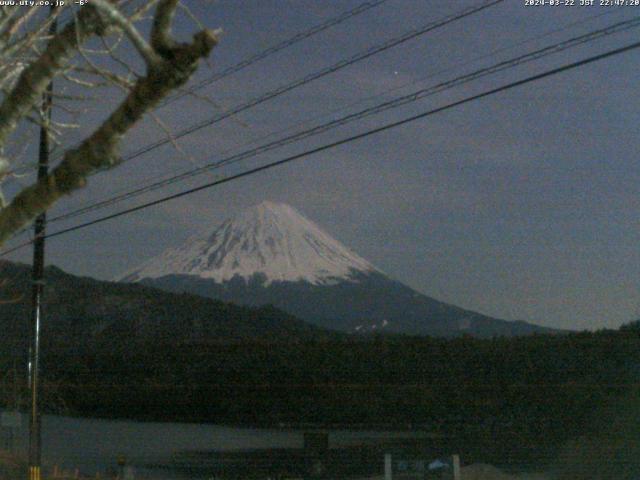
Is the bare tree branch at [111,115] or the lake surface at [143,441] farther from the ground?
the bare tree branch at [111,115]

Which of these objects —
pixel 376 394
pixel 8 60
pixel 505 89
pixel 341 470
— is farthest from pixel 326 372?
pixel 8 60

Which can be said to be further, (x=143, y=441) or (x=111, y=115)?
(x=143, y=441)

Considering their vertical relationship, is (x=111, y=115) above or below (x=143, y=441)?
above

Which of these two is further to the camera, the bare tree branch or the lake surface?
the lake surface

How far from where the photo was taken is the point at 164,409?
27.2 m

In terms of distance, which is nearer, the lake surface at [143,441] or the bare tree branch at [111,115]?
the bare tree branch at [111,115]

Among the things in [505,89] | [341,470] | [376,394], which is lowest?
[341,470]

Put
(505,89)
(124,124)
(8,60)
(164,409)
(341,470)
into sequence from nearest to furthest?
(124,124) → (8,60) → (505,89) → (341,470) → (164,409)

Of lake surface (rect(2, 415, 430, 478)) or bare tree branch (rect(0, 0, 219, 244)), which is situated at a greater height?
bare tree branch (rect(0, 0, 219, 244))

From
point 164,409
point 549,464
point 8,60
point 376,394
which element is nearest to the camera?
point 8,60

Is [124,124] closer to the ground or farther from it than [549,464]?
farther from it

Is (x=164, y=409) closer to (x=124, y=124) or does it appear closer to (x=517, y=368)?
(x=517, y=368)

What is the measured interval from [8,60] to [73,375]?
2349 cm

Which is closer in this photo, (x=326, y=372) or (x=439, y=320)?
(x=326, y=372)
